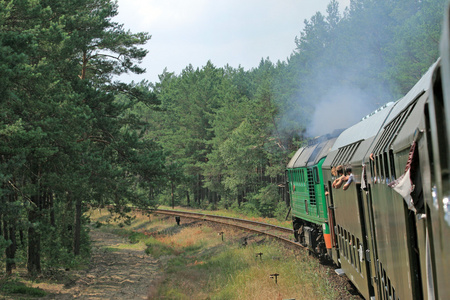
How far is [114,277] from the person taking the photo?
21109mm

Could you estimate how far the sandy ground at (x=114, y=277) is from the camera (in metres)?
17.5

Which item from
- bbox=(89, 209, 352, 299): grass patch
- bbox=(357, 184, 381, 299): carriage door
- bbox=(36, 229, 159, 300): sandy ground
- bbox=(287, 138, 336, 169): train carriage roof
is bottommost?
bbox=(36, 229, 159, 300): sandy ground

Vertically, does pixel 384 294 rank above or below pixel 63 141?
below

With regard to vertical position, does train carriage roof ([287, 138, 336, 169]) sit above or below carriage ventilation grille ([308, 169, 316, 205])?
above

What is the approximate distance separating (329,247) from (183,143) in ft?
152

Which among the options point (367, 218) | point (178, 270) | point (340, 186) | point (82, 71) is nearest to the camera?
point (367, 218)

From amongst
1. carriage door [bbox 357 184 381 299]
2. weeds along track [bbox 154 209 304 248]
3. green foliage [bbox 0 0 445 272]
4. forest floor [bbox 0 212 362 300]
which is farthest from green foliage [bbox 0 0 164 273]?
carriage door [bbox 357 184 381 299]

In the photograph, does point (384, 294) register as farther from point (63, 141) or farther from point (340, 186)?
point (63, 141)

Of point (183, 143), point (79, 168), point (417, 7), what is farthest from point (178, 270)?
point (183, 143)

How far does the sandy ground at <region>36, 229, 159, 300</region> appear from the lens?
17.5m

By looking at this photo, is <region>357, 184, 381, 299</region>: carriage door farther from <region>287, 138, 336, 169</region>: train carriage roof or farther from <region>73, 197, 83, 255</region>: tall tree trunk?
<region>73, 197, 83, 255</region>: tall tree trunk

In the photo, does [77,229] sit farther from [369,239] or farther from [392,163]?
[392,163]

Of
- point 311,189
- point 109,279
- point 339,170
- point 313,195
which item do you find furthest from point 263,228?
point 339,170

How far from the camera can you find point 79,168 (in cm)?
1858
